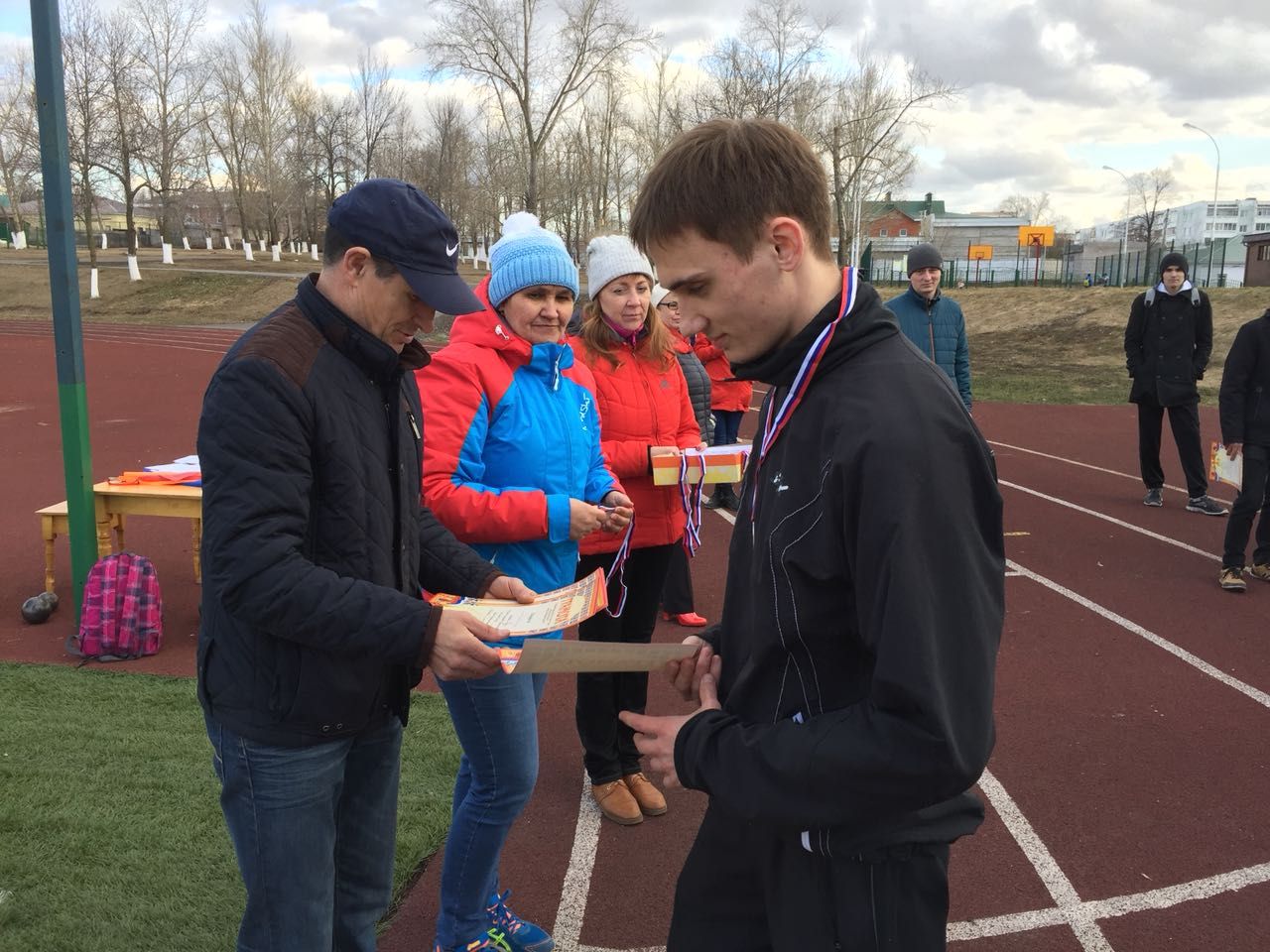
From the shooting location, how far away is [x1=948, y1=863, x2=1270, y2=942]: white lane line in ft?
11.1

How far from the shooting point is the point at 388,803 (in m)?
2.56

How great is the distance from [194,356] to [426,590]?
24.3m

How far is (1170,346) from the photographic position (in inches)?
376

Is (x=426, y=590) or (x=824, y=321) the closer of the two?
(x=824, y=321)

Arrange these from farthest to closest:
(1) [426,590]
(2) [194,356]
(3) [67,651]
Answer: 1. (2) [194,356]
2. (3) [67,651]
3. (1) [426,590]

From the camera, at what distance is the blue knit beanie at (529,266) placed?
318 cm

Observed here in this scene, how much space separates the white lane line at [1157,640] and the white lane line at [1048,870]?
6.17 feet

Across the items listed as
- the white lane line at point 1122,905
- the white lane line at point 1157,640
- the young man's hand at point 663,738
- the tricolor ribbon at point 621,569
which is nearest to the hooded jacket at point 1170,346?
the white lane line at point 1157,640

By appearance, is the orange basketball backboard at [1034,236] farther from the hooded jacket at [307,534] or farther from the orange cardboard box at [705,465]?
the hooded jacket at [307,534]

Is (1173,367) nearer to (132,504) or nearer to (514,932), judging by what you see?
(514,932)

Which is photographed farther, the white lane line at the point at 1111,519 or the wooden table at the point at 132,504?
the white lane line at the point at 1111,519

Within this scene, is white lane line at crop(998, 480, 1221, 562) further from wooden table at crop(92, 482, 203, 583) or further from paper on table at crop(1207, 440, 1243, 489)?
wooden table at crop(92, 482, 203, 583)

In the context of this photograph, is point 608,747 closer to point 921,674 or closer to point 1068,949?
point 1068,949

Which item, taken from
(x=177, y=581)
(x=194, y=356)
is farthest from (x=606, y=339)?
(x=194, y=356)
